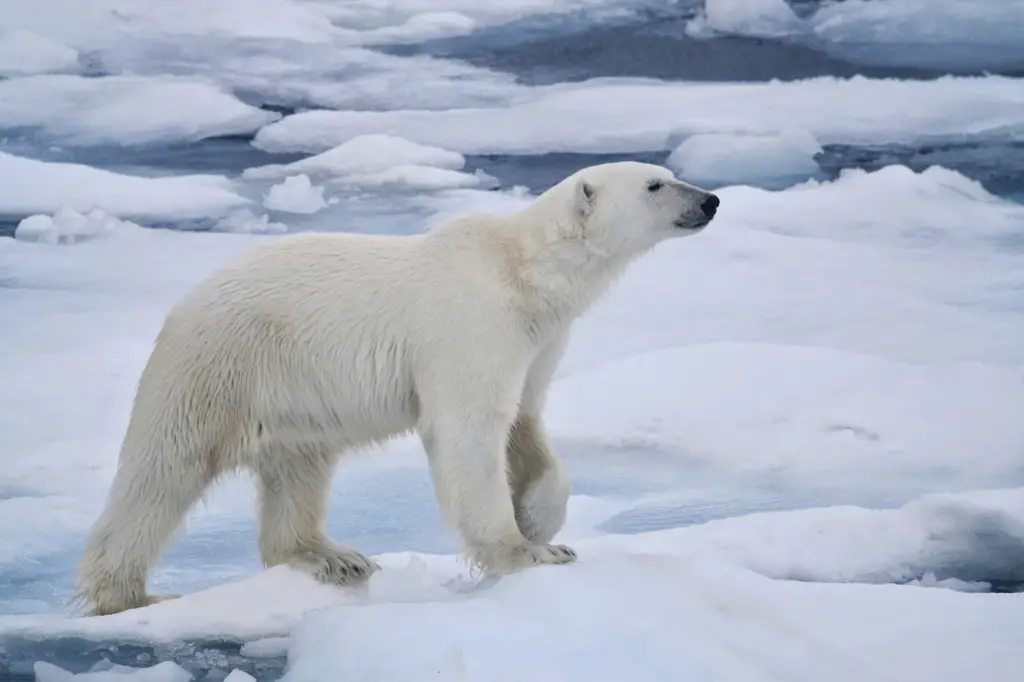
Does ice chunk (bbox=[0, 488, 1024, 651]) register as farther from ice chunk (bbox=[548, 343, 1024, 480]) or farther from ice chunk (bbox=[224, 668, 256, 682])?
ice chunk (bbox=[548, 343, 1024, 480])

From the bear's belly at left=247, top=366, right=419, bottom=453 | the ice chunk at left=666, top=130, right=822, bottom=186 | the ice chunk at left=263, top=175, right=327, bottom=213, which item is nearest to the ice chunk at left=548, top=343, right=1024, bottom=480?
the ice chunk at left=666, top=130, right=822, bottom=186

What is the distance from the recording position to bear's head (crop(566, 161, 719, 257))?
3.25m

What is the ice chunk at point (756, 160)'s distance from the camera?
17.4 feet

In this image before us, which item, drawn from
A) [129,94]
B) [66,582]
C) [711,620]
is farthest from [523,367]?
[129,94]

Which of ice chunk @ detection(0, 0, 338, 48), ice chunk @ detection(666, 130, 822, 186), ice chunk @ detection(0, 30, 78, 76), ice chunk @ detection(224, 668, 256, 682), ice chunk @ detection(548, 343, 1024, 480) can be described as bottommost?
ice chunk @ detection(548, 343, 1024, 480)

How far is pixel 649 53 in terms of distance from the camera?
210 inches

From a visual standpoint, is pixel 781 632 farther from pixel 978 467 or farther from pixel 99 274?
pixel 99 274

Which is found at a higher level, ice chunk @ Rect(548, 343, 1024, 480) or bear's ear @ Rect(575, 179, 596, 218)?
bear's ear @ Rect(575, 179, 596, 218)

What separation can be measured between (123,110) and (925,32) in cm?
363

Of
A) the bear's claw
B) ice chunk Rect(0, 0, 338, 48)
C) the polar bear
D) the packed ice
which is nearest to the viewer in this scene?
the polar bear

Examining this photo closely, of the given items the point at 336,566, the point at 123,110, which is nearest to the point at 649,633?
the point at 336,566

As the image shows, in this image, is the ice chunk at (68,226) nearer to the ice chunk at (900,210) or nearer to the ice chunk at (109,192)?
the ice chunk at (109,192)

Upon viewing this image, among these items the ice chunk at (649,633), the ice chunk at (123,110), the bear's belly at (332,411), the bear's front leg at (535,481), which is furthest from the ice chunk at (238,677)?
the ice chunk at (123,110)

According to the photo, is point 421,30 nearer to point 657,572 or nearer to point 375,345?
point 375,345
